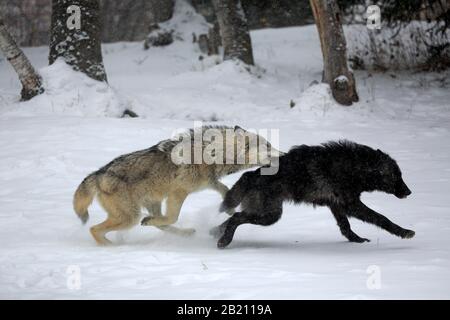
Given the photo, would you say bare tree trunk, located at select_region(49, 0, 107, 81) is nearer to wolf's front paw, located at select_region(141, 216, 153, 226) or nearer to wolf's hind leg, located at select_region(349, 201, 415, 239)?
wolf's front paw, located at select_region(141, 216, 153, 226)

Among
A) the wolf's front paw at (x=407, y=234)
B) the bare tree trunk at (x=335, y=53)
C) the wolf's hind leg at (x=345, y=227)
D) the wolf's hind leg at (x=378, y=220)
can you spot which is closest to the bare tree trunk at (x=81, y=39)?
the bare tree trunk at (x=335, y=53)

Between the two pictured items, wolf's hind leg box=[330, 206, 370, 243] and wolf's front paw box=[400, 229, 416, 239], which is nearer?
wolf's front paw box=[400, 229, 416, 239]

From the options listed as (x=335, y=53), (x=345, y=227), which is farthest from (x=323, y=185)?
(x=335, y=53)

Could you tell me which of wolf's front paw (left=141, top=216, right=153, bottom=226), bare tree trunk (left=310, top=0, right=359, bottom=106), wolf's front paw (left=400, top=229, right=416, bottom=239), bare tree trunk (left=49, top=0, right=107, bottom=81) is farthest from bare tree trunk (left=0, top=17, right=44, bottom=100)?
wolf's front paw (left=400, top=229, right=416, bottom=239)

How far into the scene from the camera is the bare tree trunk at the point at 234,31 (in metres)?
17.6

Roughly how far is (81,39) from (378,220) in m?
9.71

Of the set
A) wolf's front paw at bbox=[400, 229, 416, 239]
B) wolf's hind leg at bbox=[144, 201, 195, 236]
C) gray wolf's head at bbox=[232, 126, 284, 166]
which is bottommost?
wolf's hind leg at bbox=[144, 201, 195, 236]

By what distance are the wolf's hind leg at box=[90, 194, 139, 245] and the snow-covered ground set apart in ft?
0.96

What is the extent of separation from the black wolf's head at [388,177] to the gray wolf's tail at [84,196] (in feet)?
11.9

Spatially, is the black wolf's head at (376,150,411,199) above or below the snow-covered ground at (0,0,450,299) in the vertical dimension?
above

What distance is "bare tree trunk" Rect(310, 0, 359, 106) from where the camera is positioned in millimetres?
14336

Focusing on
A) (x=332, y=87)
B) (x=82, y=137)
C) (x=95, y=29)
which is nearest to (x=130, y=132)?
(x=82, y=137)

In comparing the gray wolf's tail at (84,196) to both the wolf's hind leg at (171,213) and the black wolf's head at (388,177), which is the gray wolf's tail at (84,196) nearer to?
the wolf's hind leg at (171,213)

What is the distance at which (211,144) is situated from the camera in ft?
26.1
